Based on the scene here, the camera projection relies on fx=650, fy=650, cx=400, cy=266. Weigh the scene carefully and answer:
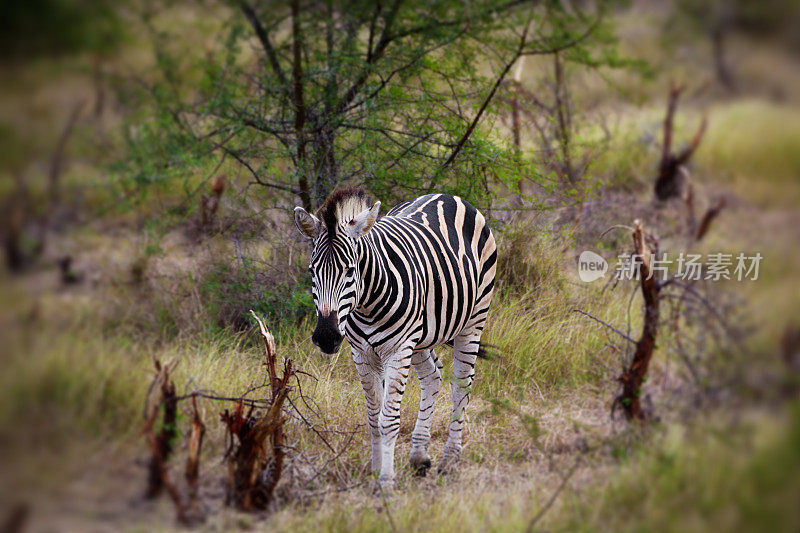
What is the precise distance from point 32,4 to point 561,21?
13.6 ft

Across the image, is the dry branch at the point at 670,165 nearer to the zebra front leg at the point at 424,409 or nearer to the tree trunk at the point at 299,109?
the tree trunk at the point at 299,109

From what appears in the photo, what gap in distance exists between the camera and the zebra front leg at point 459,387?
16.2 feet

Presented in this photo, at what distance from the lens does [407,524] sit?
392 cm

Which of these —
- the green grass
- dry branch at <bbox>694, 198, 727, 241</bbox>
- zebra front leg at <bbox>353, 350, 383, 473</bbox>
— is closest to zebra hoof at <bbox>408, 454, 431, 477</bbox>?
zebra front leg at <bbox>353, 350, 383, 473</bbox>

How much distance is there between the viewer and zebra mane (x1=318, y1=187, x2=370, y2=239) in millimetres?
3957

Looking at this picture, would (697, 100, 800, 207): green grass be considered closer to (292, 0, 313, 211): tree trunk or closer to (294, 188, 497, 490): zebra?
(294, 188, 497, 490): zebra

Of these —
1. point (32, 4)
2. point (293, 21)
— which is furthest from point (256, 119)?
point (32, 4)

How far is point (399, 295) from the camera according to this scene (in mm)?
4227

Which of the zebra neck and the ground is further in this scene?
the zebra neck

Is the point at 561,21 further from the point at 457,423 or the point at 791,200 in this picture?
the point at 791,200

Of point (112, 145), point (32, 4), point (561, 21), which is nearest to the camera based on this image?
point (32, 4)

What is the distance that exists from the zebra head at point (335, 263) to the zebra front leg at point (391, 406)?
1.53 ft

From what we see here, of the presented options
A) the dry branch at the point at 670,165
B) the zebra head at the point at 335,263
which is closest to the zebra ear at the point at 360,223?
the zebra head at the point at 335,263

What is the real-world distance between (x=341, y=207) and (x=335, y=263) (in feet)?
1.35
